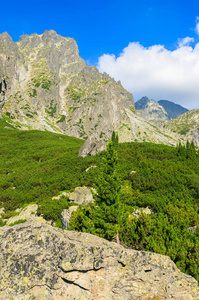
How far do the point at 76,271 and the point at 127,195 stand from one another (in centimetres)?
1345

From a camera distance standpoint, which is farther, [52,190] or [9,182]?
[9,182]

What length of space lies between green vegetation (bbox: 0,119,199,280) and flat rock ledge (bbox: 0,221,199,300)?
3.95 m

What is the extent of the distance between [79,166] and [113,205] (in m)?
21.4

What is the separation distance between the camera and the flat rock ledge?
5.64 meters

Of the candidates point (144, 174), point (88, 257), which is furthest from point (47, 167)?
point (88, 257)

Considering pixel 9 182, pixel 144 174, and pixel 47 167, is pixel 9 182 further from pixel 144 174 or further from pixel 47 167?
pixel 144 174

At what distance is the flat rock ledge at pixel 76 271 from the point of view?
18.5 feet

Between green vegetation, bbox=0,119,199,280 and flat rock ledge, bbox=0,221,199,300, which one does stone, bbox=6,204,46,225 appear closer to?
green vegetation, bbox=0,119,199,280

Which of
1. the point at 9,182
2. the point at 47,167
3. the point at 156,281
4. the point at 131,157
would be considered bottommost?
the point at 9,182

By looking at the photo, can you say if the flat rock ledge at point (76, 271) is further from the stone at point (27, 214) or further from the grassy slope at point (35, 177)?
the grassy slope at point (35, 177)

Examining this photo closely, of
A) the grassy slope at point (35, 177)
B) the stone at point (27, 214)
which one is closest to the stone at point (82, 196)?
the grassy slope at point (35, 177)

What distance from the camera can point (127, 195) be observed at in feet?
61.7

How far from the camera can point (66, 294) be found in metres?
5.66

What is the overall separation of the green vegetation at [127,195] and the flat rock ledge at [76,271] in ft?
13.0
